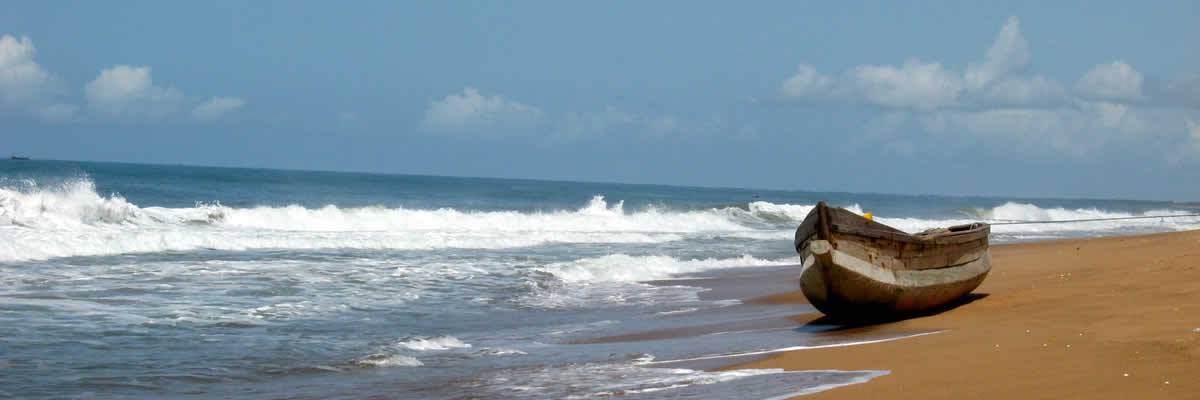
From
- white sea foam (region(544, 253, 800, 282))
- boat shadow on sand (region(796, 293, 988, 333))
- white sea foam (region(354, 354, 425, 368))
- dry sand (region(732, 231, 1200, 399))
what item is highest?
dry sand (region(732, 231, 1200, 399))

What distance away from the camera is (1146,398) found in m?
5.89

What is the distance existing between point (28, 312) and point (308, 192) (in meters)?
49.4

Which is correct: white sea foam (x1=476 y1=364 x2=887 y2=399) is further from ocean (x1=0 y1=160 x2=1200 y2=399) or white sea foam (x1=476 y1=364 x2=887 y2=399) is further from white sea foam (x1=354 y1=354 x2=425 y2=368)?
white sea foam (x1=354 y1=354 x2=425 y2=368)

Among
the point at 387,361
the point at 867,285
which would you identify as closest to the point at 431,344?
the point at 387,361

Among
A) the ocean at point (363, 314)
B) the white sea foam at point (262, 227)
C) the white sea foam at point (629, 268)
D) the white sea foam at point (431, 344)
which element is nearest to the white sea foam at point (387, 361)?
the ocean at point (363, 314)

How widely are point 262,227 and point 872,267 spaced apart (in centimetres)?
2155

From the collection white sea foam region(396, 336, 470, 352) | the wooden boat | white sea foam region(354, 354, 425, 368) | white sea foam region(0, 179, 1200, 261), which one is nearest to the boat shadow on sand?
the wooden boat

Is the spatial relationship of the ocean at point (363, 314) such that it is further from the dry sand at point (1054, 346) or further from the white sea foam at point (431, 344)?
the dry sand at point (1054, 346)

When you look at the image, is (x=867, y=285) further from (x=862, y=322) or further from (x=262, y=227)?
(x=262, y=227)

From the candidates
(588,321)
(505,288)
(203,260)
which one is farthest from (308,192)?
(588,321)

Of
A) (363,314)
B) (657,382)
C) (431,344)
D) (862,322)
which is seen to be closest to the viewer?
(657,382)

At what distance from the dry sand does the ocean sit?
1.78ft

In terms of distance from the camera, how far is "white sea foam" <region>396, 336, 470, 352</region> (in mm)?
10461

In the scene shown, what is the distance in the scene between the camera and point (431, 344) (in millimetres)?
10617
